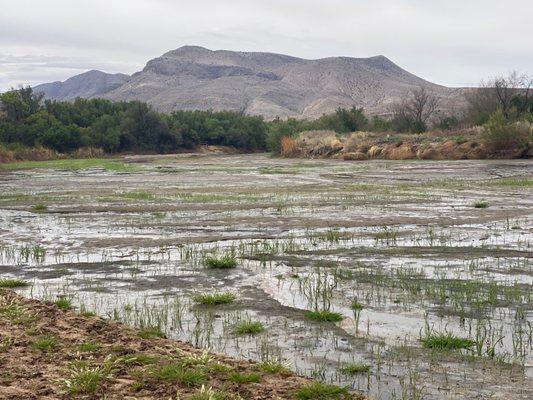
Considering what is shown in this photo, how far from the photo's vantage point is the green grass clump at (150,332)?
9531 millimetres

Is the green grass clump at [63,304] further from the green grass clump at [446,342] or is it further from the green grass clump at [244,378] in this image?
the green grass clump at [446,342]

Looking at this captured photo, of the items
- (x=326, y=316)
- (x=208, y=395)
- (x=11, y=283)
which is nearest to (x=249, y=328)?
(x=326, y=316)

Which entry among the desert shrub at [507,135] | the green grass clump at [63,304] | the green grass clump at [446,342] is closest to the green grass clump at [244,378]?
the green grass clump at [446,342]

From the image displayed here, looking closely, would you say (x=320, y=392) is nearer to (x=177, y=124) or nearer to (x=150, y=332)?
(x=150, y=332)

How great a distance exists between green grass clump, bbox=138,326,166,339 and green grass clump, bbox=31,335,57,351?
3.99 ft

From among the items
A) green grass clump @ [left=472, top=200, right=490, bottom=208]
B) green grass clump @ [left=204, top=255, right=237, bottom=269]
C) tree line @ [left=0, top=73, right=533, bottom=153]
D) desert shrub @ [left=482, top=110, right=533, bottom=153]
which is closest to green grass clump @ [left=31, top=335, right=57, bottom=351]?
green grass clump @ [left=204, top=255, right=237, bottom=269]

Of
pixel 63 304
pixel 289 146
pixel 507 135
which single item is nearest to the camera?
pixel 63 304

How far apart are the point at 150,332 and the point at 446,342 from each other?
4248 millimetres

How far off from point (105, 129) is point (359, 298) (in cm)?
8682

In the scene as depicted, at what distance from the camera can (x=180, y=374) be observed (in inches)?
301

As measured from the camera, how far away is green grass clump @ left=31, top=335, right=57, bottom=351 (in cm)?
877

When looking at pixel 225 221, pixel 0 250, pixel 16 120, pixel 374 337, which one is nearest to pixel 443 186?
pixel 225 221

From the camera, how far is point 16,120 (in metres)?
86.2

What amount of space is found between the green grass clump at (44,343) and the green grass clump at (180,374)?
1764 millimetres
